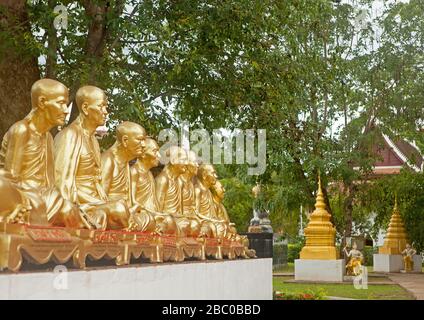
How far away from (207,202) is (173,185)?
4.43 feet

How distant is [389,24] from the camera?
22.8 meters

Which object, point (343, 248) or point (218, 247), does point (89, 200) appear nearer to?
point (218, 247)

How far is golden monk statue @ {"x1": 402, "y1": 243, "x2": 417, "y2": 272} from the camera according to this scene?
1038 inches

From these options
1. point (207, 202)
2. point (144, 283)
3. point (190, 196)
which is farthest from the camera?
point (207, 202)

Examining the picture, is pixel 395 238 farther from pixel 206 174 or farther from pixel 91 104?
pixel 91 104

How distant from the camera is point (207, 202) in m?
9.88

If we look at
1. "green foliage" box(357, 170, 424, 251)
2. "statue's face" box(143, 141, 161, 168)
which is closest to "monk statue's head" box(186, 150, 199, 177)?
"statue's face" box(143, 141, 161, 168)

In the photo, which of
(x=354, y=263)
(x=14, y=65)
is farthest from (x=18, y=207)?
(x=354, y=263)

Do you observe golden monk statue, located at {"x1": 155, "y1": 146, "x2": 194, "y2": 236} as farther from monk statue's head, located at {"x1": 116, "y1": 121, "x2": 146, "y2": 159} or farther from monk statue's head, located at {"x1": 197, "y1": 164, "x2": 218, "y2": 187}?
monk statue's head, located at {"x1": 197, "y1": 164, "x2": 218, "y2": 187}

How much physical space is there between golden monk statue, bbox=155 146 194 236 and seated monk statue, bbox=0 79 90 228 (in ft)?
9.85

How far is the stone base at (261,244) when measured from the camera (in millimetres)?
12827

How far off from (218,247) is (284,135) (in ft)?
11.6

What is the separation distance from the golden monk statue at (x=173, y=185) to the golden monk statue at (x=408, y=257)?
19.0 meters

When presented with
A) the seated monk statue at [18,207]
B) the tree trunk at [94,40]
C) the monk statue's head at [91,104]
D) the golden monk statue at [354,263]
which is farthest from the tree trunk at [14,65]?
the golden monk statue at [354,263]
